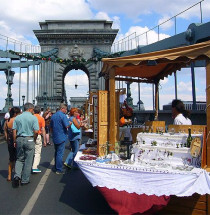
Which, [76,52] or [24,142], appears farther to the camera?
[76,52]

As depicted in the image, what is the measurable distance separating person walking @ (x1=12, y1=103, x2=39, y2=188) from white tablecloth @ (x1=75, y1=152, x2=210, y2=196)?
2080 millimetres

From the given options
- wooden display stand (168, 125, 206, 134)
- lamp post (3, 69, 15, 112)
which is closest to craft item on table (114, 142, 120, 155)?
wooden display stand (168, 125, 206, 134)

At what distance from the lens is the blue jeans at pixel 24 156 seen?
20.9 feet

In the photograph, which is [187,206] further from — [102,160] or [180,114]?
[180,114]

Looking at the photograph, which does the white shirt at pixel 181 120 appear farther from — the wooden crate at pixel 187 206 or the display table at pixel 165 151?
the wooden crate at pixel 187 206

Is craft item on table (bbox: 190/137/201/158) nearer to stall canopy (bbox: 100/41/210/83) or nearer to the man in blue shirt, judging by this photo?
stall canopy (bbox: 100/41/210/83)

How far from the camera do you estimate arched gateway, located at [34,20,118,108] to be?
1425 inches

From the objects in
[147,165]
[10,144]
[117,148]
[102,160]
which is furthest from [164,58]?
[10,144]

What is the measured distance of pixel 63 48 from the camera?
36875 millimetres

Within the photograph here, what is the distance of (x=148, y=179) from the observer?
4348mm

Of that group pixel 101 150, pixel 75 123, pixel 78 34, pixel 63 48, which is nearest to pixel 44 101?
pixel 63 48

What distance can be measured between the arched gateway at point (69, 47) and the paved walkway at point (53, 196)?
95.3 feet

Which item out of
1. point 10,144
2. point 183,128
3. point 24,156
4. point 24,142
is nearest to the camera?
point 183,128

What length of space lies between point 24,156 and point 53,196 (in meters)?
1.32
